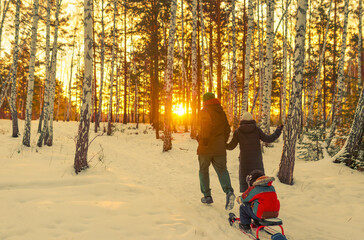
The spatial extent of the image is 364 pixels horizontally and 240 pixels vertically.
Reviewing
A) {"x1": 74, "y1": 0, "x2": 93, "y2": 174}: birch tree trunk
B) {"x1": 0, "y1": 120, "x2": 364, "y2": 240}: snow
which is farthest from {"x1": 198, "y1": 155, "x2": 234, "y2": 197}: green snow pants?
{"x1": 74, "y1": 0, "x2": 93, "y2": 174}: birch tree trunk

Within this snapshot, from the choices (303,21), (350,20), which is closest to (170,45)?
(303,21)

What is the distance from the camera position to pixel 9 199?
11.6 ft

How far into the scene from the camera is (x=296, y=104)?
6082 millimetres

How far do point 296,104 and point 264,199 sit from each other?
417 centimetres

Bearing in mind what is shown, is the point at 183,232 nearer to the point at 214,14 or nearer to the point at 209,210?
the point at 209,210

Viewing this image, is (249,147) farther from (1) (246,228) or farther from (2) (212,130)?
(1) (246,228)

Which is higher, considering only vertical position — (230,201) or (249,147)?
(249,147)

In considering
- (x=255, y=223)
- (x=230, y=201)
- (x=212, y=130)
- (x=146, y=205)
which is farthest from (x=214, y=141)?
(x=146, y=205)

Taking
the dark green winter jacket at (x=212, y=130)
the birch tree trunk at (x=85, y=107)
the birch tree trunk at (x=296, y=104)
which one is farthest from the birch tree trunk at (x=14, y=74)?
the birch tree trunk at (x=296, y=104)

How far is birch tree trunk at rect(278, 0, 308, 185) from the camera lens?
6.00 m

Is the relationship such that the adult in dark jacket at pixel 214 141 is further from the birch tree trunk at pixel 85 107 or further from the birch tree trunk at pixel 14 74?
the birch tree trunk at pixel 14 74

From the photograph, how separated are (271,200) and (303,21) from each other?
5436mm

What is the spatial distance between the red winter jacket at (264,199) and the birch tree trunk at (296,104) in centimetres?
363

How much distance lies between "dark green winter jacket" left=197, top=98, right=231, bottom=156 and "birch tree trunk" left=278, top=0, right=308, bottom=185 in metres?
3.08
